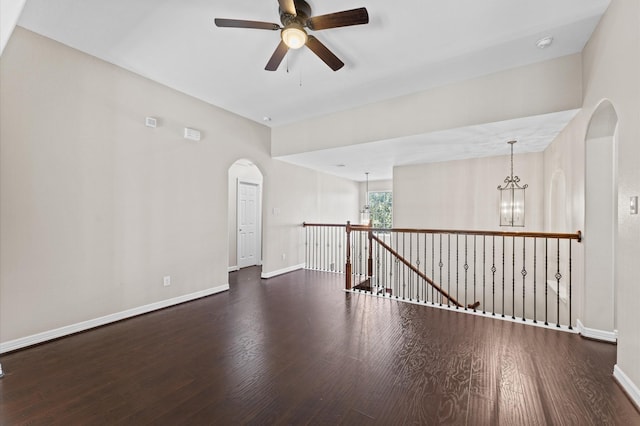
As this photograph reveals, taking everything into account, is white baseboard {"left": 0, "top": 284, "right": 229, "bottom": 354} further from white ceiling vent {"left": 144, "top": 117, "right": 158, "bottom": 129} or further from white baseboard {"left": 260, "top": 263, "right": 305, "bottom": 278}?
white ceiling vent {"left": 144, "top": 117, "right": 158, "bottom": 129}

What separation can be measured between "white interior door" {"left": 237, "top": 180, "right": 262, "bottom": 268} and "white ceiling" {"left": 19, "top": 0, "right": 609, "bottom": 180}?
10.0 feet

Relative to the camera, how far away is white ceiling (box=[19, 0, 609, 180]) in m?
2.39

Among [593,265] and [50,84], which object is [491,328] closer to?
[593,265]

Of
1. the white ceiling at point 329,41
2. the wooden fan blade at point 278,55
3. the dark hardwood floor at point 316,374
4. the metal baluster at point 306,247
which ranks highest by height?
the white ceiling at point 329,41

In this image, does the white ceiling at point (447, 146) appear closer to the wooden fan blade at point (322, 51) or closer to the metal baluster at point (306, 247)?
the metal baluster at point (306, 247)

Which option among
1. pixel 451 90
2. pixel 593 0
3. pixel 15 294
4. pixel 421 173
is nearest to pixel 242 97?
pixel 451 90

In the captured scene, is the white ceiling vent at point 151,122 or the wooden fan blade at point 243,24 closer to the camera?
the wooden fan blade at point 243,24

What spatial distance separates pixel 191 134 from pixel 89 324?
2739 mm

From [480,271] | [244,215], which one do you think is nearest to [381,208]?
[480,271]

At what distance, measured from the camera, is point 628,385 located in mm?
1959

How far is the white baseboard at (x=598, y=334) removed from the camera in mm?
2705

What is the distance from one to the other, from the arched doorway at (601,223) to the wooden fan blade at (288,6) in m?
2.99

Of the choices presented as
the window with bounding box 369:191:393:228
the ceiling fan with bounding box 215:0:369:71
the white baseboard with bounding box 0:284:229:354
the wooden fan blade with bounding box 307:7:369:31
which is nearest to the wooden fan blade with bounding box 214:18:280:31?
the ceiling fan with bounding box 215:0:369:71

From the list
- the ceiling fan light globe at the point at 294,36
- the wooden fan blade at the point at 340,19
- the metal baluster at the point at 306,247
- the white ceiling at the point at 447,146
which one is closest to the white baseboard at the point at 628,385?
the white ceiling at the point at 447,146
